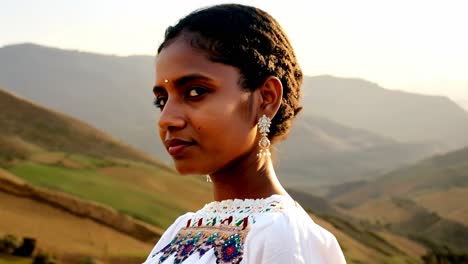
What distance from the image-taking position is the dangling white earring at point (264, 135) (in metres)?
2.15

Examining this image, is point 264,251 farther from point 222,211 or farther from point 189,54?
point 189,54

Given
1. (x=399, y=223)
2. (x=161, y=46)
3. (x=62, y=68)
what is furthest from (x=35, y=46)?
(x=161, y=46)

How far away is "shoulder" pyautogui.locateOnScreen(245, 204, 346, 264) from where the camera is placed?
1.78 metres

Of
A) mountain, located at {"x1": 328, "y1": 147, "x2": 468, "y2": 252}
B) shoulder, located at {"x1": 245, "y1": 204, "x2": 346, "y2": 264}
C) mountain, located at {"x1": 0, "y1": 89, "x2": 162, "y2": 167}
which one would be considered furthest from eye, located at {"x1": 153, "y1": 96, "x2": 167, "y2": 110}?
mountain, located at {"x1": 328, "y1": 147, "x2": 468, "y2": 252}

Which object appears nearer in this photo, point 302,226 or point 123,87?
point 302,226

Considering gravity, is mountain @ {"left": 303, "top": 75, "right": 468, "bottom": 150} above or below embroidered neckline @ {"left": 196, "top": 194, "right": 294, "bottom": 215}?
below

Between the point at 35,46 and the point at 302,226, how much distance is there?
6971 inches

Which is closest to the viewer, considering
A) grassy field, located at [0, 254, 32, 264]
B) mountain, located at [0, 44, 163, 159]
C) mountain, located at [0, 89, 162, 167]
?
grassy field, located at [0, 254, 32, 264]

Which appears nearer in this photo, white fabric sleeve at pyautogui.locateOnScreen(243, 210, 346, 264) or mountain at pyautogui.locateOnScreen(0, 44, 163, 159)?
white fabric sleeve at pyautogui.locateOnScreen(243, 210, 346, 264)

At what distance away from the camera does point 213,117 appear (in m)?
2.06

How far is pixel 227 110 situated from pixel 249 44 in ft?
0.68

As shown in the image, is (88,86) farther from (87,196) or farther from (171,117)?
(171,117)

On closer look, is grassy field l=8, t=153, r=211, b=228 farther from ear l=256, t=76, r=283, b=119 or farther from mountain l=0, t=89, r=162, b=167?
ear l=256, t=76, r=283, b=119

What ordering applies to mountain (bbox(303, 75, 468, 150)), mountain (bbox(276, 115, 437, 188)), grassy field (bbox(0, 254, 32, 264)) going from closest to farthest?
1. grassy field (bbox(0, 254, 32, 264))
2. mountain (bbox(276, 115, 437, 188))
3. mountain (bbox(303, 75, 468, 150))
